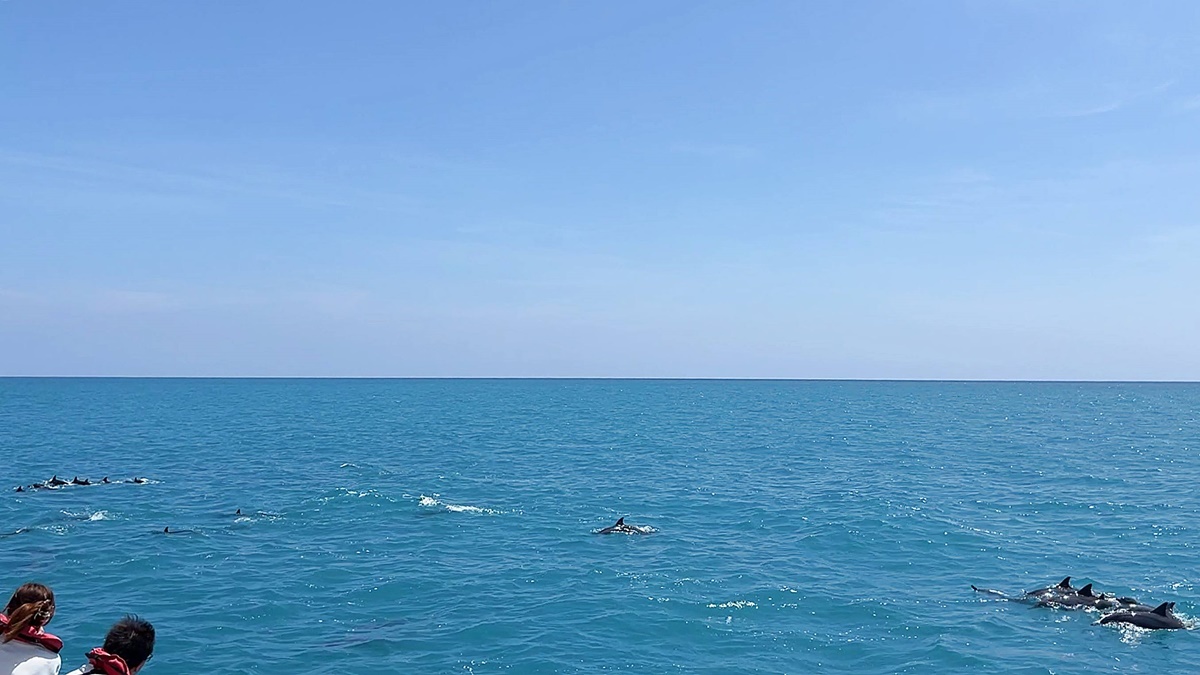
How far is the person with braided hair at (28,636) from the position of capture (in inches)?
315

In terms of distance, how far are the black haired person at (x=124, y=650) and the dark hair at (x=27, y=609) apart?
67cm

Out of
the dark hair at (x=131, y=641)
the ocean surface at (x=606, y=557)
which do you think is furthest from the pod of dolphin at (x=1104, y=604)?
the dark hair at (x=131, y=641)

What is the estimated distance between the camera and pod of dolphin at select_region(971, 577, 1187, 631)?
26422 millimetres

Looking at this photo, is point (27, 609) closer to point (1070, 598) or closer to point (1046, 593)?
point (1070, 598)

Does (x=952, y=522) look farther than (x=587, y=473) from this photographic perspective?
No

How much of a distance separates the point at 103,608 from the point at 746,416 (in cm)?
12983

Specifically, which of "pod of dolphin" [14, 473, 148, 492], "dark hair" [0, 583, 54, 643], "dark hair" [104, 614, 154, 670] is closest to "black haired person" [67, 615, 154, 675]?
"dark hair" [104, 614, 154, 670]

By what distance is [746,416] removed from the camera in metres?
151

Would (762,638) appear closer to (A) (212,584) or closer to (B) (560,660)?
(B) (560,660)

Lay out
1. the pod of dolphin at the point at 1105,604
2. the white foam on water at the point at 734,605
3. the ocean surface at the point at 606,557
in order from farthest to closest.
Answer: the white foam on water at the point at 734,605, the pod of dolphin at the point at 1105,604, the ocean surface at the point at 606,557

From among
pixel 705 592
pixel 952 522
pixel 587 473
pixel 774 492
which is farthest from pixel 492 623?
pixel 587 473

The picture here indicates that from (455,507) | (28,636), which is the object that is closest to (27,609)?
(28,636)

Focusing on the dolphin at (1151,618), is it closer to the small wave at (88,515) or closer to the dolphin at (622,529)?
the dolphin at (622,529)

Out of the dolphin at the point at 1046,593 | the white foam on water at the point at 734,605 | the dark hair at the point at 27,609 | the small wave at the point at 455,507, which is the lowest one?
the small wave at the point at 455,507
